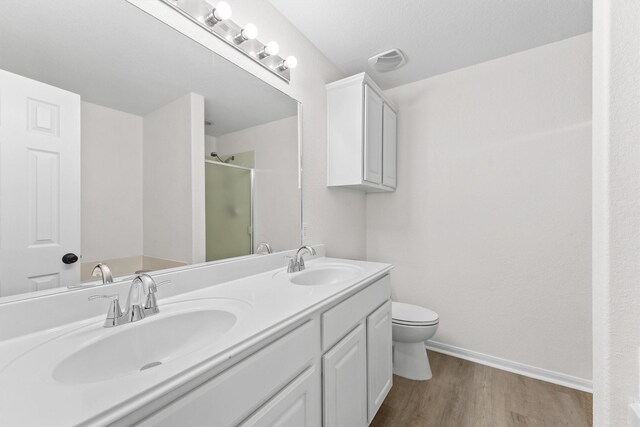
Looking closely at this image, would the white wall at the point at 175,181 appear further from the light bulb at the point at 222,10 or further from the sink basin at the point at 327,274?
the sink basin at the point at 327,274

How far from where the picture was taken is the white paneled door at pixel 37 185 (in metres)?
0.69

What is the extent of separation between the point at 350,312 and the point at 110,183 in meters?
1.04

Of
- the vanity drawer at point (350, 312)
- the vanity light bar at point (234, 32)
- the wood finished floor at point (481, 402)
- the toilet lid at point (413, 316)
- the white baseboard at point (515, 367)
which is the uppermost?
the vanity light bar at point (234, 32)

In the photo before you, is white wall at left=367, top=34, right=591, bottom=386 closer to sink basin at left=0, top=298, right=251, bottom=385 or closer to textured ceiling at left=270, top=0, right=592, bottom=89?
textured ceiling at left=270, top=0, right=592, bottom=89

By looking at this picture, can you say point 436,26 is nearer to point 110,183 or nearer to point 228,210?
point 228,210

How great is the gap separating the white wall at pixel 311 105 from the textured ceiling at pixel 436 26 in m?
0.11

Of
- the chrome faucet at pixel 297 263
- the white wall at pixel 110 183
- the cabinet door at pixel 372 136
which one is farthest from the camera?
the cabinet door at pixel 372 136

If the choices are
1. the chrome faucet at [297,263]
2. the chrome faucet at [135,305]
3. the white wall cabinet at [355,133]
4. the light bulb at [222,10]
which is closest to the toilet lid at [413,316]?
the chrome faucet at [297,263]

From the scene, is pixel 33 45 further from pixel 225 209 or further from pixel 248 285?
pixel 248 285

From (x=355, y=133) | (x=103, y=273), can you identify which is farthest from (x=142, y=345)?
(x=355, y=133)

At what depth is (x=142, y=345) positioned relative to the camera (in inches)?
30.0

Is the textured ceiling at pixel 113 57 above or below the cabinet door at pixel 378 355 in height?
above

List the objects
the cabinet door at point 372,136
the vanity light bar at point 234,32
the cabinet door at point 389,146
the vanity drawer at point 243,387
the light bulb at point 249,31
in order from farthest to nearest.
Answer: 1. the cabinet door at point 389,146
2. the cabinet door at point 372,136
3. the light bulb at point 249,31
4. the vanity light bar at point 234,32
5. the vanity drawer at point 243,387

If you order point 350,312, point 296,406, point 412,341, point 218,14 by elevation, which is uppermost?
point 218,14
